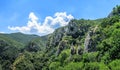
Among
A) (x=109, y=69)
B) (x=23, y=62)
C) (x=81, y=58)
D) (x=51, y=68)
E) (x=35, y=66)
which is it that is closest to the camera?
(x=109, y=69)

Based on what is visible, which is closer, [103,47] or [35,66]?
[103,47]

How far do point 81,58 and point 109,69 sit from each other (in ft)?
111

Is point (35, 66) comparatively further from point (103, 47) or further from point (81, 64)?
point (103, 47)

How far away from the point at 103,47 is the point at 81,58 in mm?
21650

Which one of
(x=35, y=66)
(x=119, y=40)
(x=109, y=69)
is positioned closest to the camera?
(x=109, y=69)

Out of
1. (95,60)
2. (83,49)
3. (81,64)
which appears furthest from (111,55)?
(83,49)

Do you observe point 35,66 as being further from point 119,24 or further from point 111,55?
point 111,55

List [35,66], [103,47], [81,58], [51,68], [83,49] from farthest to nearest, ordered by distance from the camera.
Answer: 1. [35,66]
2. [51,68]
3. [83,49]
4. [81,58]
5. [103,47]

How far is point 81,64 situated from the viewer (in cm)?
12025

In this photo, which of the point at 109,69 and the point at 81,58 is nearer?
the point at 109,69

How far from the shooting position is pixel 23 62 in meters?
183

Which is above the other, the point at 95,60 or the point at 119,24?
the point at 119,24

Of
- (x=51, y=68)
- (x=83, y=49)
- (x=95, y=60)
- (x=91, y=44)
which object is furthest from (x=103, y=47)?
(x=51, y=68)

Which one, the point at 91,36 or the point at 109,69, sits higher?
the point at 91,36
